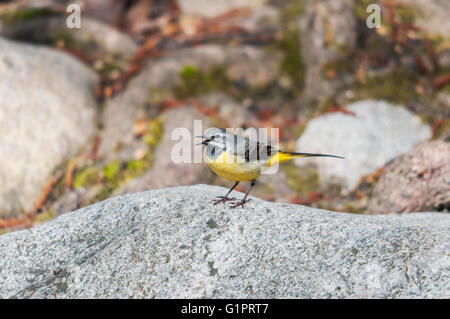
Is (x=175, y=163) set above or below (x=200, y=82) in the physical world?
below

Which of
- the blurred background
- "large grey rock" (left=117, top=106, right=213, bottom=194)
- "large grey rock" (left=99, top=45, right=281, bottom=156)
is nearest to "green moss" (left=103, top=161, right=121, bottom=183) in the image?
the blurred background

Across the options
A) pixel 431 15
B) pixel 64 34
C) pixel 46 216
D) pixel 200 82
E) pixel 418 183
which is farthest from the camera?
pixel 64 34

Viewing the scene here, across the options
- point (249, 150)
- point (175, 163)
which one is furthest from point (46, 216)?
point (249, 150)

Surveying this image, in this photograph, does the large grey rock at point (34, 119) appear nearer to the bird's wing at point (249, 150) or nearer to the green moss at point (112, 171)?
the green moss at point (112, 171)

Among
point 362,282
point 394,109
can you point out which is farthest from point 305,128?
point 362,282

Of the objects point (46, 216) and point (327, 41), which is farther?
point (327, 41)

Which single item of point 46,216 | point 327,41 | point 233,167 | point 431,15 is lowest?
point 46,216

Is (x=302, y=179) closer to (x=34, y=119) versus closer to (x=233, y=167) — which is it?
(x=233, y=167)
